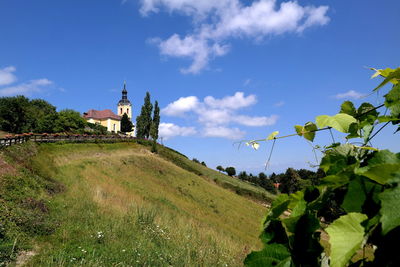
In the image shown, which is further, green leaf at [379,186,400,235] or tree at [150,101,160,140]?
tree at [150,101,160,140]

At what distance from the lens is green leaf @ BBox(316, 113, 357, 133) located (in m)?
0.83

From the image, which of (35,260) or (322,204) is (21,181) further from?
(322,204)

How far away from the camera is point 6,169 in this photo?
15836 mm

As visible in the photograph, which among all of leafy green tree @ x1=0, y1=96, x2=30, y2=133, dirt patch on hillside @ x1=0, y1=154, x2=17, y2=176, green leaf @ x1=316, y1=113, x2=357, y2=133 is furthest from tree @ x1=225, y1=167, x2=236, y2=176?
green leaf @ x1=316, y1=113, x2=357, y2=133

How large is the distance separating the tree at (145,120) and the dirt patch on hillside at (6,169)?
5185cm

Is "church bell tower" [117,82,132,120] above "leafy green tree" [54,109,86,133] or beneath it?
above

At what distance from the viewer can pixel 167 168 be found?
44625mm

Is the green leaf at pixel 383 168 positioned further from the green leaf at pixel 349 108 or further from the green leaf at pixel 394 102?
the green leaf at pixel 349 108

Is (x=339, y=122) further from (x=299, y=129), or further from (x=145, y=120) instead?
(x=145, y=120)

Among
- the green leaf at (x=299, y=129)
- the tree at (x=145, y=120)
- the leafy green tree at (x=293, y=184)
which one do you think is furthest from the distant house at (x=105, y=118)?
the green leaf at (x=299, y=129)

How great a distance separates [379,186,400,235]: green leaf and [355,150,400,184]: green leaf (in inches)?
1.4

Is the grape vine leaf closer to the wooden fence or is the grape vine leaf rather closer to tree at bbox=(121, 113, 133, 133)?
the wooden fence

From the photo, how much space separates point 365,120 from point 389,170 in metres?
0.32

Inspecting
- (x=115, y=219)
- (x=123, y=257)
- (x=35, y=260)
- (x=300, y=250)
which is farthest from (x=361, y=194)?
(x=115, y=219)
